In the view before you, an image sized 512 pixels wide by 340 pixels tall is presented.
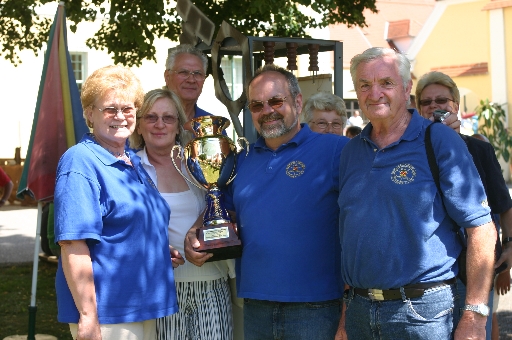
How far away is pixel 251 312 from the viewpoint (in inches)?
138

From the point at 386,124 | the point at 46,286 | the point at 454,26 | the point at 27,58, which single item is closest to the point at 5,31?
the point at 46,286

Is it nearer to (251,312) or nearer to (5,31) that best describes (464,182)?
(251,312)

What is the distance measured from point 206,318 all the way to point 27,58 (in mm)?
16933

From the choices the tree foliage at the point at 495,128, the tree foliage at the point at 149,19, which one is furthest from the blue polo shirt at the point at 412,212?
the tree foliage at the point at 495,128

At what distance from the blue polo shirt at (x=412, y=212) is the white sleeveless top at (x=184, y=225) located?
3.16ft

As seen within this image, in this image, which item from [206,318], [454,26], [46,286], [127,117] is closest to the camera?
[127,117]

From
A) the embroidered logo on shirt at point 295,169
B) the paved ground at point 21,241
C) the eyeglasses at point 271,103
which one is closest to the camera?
the embroidered logo on shirt at point 295,169

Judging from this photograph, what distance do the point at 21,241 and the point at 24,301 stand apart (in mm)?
5052

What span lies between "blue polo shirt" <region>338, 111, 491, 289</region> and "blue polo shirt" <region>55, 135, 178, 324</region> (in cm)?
94

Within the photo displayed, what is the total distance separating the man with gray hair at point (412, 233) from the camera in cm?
291

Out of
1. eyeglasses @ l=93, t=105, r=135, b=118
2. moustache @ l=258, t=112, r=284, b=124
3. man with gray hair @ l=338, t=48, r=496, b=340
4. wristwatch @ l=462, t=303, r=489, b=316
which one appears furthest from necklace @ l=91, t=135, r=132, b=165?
wristwatch @ l=462, t=303, r=489, b=316

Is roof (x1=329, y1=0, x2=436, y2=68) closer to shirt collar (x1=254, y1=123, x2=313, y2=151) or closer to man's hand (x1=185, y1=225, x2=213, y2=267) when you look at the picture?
→ shirt collar (x1=254, y1=123, x2=313, y2=151)

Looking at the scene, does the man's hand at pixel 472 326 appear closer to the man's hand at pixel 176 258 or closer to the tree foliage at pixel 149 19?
the man's hand at pixel 176 258

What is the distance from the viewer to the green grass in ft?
22.2
